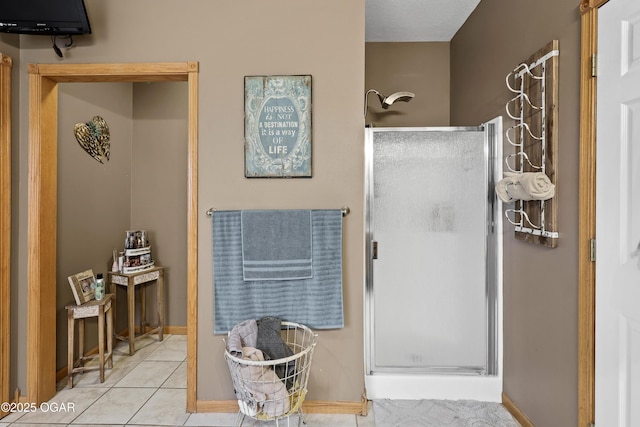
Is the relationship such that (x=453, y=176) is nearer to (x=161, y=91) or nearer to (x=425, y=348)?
(x=425, y=348)

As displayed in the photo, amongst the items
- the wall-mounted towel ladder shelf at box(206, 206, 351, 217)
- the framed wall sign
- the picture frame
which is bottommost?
the picture frame

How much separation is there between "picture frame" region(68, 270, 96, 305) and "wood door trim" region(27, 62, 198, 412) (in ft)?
0.74

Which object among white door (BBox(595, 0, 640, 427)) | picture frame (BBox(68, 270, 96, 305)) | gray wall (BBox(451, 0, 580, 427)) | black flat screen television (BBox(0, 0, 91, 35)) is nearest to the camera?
white door (BBox(595, 0, 640, 427))

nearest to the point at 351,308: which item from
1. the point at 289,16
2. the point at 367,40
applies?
the point at 289,16

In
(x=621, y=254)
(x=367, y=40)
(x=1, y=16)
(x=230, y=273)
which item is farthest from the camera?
(x=367, y=40)

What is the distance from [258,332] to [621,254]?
164cm

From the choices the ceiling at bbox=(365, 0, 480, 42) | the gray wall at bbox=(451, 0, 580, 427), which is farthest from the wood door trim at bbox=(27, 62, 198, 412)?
the gray wall at bbox=(451, 0, 580, 427)

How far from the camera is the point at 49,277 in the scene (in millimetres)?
2299

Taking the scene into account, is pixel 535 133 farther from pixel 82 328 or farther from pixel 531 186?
pixel 82 328

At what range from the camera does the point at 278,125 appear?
84.2 inches

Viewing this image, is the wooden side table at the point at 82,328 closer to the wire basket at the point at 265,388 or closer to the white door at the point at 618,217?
the wire basket at the point at 265,388

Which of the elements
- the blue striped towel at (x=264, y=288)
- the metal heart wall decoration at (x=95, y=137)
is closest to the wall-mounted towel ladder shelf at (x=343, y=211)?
the blue striped towel at (x=264, y=288)

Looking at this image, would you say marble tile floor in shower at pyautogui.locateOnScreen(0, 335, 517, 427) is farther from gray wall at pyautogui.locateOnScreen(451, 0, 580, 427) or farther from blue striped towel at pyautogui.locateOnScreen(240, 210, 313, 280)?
blue striped towel at pyautogui.locateOnScreen(240, 210, 313, 280)

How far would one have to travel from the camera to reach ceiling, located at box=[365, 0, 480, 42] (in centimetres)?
264
